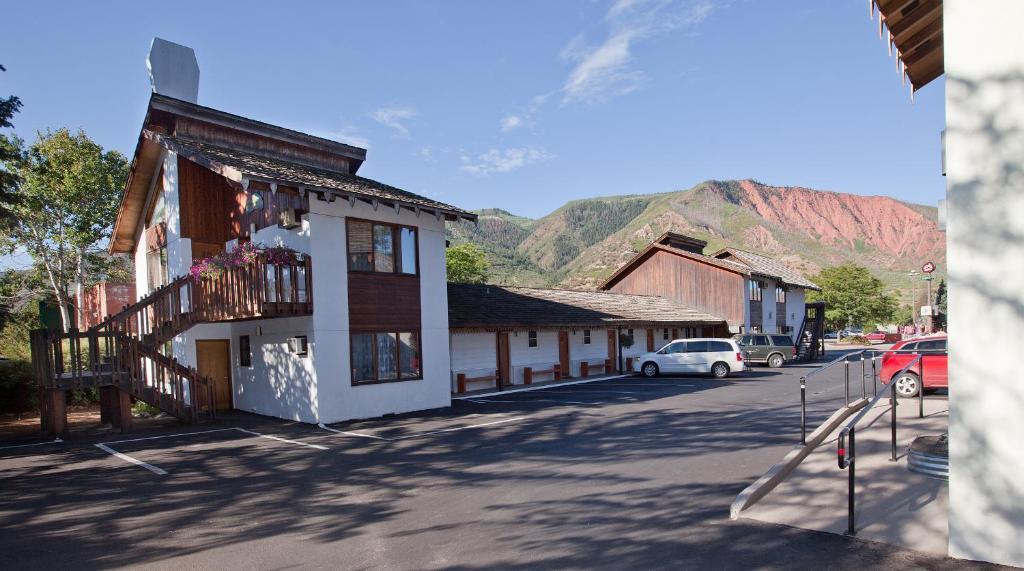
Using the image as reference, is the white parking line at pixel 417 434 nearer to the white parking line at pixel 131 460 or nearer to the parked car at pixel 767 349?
the white parking line at pixel 131 460

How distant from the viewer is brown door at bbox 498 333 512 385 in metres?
23.2

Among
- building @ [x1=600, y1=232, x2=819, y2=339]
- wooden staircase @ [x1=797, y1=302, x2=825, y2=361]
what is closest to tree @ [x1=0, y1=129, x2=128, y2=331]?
building @ [x1=600, y1=232, x2=819, y2=339]

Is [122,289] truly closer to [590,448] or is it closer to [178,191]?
[178,191]

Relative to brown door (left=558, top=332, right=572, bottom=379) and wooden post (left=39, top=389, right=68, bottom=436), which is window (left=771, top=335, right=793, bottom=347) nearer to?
brown door (left=558, top=332, right=572, bottom=379)

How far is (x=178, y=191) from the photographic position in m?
17.4

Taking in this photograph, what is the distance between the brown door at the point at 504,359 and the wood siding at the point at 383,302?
6956 mm

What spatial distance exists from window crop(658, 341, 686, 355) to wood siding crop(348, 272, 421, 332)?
13.3m

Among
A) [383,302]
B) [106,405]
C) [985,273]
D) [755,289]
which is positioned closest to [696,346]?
[755,289]

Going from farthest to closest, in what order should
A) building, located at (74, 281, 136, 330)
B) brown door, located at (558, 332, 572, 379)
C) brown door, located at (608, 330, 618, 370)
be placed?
1. building, located at (74, 281, 136, 330)
2. brown door, located at (608, 330, 618, 370)
3. brown door, located at (558, 332, 572, 379)

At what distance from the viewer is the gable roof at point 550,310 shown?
71.7 feet

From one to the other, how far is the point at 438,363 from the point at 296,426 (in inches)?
164

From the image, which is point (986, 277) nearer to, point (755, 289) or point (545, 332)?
point (545, 332)

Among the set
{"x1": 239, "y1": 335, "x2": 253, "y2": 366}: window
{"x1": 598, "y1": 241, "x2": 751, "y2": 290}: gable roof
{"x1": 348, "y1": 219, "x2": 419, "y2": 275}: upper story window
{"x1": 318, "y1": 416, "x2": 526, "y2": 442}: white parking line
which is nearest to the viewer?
{"x1": 318, "y1": 416, "x2": 526, "y2": 442}: white parking line

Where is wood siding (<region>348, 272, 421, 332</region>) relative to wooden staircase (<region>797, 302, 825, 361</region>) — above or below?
above
